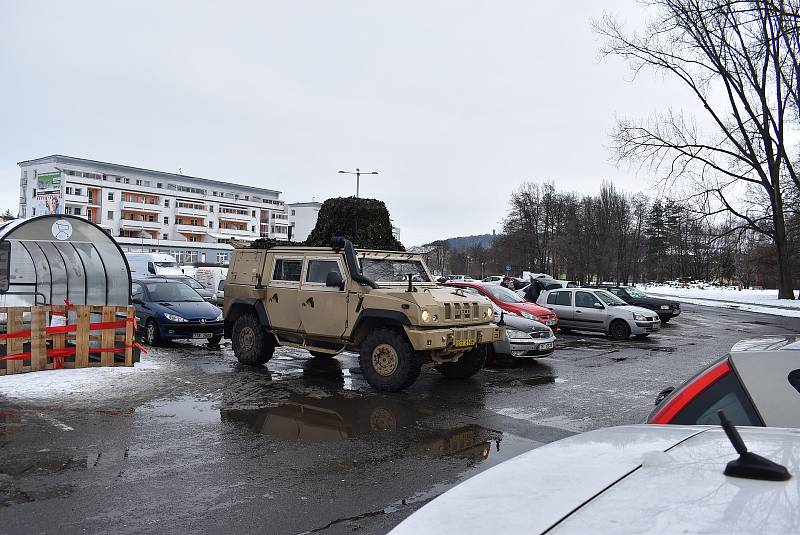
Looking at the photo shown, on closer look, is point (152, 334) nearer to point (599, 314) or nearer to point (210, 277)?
point (599, 314)

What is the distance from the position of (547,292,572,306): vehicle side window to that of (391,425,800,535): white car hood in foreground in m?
18.8

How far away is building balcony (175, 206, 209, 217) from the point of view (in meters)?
91.6

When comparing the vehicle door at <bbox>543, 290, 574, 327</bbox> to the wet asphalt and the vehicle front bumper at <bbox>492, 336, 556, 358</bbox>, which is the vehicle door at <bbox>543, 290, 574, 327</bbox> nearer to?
the vehicle front bumper at <bbox>492, 336, 556, 358</bbox>

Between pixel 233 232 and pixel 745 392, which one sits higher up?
pixel 233 232

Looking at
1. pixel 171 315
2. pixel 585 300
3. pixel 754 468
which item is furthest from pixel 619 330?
pixel 754 468

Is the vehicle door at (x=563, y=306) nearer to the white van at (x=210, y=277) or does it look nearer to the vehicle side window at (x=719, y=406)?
the white van at (x=210, y=277)

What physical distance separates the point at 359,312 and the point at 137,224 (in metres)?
82.9

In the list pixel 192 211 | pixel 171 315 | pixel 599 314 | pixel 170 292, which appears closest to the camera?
pixel 171 315

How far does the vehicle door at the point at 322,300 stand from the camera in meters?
10.5

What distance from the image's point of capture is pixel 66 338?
1092cm

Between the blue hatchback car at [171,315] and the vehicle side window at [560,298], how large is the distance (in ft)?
35.0

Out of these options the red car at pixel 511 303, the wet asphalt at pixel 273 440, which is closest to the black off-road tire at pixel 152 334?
the wet asphalt at pixel 273 440

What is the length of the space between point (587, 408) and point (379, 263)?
4.23 m

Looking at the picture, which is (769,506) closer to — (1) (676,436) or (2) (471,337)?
(1) (676,436)
